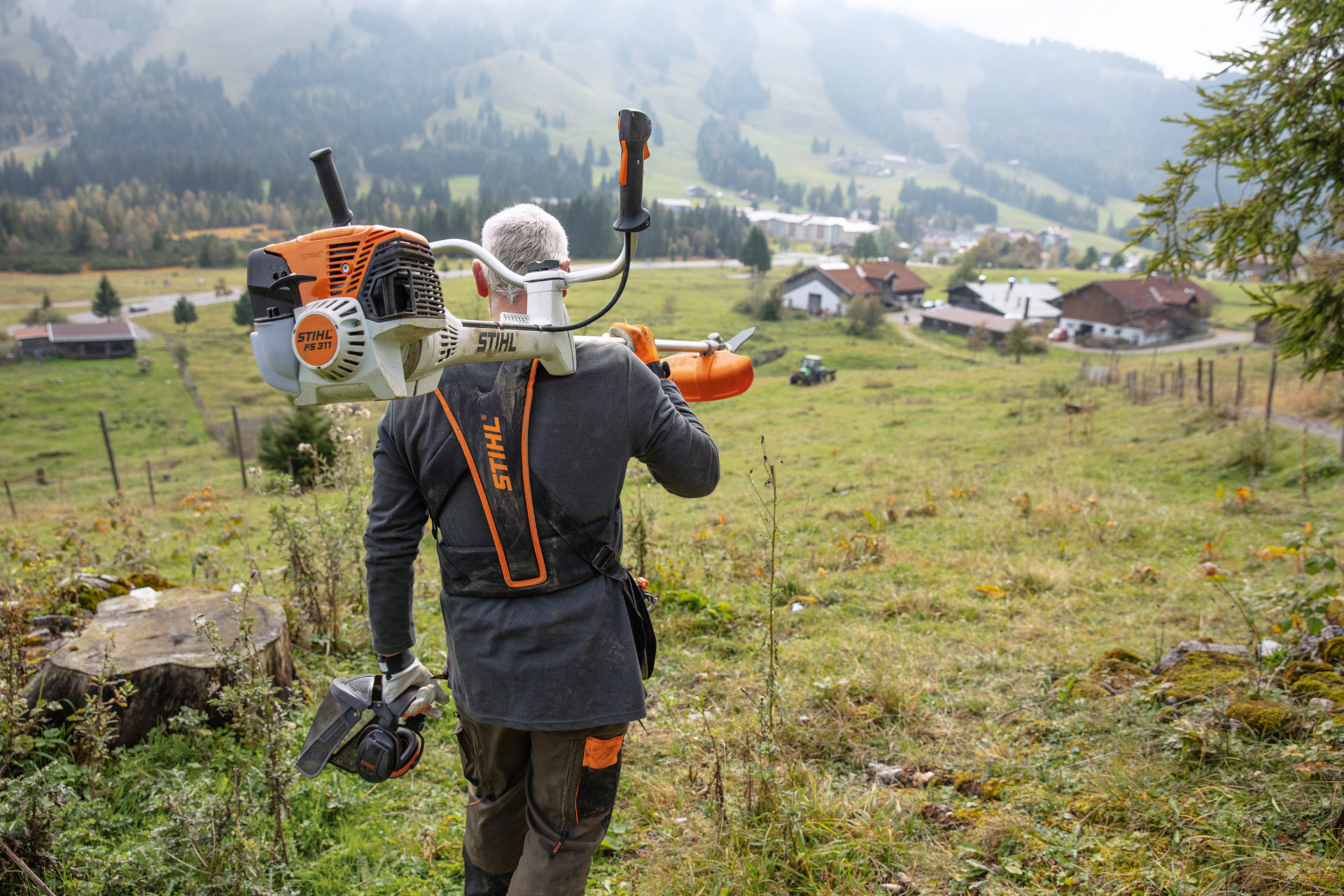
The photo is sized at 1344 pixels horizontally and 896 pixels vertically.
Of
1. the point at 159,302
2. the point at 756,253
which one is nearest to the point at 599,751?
the point at 756,253

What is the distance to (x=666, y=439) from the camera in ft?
7.06

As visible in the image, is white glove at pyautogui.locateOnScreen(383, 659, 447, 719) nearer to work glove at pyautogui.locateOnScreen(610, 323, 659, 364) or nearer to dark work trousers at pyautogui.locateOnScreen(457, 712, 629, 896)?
dark work trousers at pyautogui.locateOnScreen(457, 712, 629, 896)

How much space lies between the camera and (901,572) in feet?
22.6

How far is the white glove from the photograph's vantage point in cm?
238

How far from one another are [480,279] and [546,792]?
5.39 ft

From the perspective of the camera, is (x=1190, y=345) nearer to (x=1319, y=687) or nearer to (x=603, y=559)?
(x=1319, y=687)

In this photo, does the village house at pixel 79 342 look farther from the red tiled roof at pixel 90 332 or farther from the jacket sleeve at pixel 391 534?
the jacket sleeve at pixel 391 534

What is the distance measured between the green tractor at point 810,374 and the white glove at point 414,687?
31.0 m

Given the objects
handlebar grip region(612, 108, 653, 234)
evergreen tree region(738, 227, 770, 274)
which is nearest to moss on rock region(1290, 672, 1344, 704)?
Result: handlebar grip region(612, 108, 653, 234)

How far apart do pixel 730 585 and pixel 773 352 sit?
35477mm

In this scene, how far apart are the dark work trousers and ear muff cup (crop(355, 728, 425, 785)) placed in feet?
0.66

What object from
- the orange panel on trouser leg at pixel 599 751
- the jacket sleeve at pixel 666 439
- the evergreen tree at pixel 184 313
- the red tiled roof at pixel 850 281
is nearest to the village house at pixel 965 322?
the red tiled roof at pixel 850 281

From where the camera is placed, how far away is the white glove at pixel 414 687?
2383mm

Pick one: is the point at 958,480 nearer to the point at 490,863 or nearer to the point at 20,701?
the point at 490,863
